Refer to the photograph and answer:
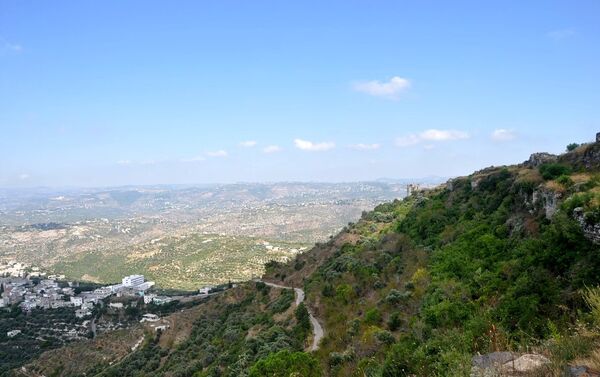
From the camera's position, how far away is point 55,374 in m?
39.2

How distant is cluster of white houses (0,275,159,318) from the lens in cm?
7100

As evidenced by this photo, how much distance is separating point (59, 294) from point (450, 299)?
272ft

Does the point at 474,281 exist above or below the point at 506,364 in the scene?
below

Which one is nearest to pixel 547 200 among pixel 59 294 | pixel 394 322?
pixel 394 322

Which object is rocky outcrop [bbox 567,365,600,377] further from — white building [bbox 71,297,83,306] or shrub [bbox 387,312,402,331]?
white building [bbox 71,297,83,306]

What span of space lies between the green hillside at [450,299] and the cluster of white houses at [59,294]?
1489 inches

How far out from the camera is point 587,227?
12977 millimetres

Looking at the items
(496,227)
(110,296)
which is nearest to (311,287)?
(496,227)

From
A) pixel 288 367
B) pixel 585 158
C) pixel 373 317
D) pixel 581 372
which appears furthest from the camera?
pixel 585 158

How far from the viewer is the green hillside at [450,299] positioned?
31.7 ft

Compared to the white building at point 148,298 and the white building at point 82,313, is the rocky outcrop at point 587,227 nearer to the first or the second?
the white building at point 148,298

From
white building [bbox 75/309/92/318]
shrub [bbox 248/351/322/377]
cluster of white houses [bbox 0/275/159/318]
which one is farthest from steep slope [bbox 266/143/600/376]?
cluster of white houses [bbox 0/275/159/318]

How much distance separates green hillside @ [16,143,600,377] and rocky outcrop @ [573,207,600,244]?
4 cm

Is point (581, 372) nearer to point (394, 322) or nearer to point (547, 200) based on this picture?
point (394, 322)
